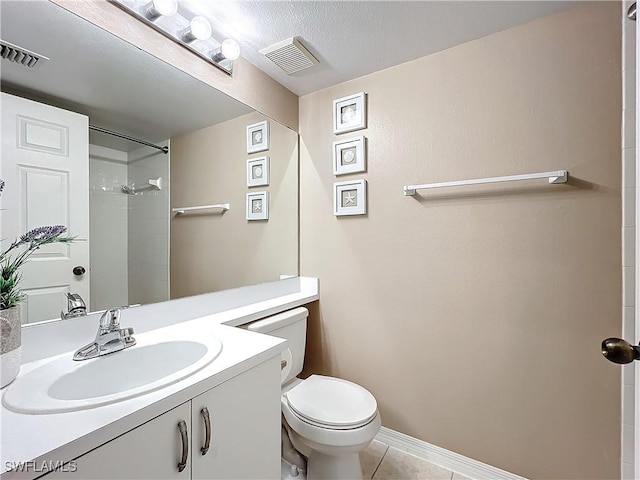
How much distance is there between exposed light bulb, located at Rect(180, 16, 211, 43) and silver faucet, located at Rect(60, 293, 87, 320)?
3.67 ft

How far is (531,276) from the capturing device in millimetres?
1295

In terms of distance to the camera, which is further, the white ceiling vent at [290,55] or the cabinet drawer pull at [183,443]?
the white ceiling vent at [290,55]

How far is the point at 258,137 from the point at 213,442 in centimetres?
147

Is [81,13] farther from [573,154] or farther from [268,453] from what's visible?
[573,154]

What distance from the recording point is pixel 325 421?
119cm

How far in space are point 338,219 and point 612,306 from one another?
4.18 feet

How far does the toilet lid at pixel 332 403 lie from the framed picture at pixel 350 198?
92 cm

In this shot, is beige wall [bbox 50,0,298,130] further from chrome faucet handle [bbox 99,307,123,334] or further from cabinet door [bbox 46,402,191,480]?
cabinet door [bbox 46,402,191,480]

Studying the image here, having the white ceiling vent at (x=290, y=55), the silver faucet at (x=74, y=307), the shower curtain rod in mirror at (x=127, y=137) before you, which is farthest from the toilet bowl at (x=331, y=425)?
the white ceiling vent at (x=290, y=55)

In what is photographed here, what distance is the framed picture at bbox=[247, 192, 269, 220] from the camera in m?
1.70

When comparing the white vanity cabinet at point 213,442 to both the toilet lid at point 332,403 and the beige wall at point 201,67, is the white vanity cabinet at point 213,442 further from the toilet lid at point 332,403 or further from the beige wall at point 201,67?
the beige wall at point 201,67

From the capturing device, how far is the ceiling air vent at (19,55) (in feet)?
2.84

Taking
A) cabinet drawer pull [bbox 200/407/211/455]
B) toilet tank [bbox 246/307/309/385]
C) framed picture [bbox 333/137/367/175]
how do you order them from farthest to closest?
framed picture [bbox 333/137/367/175], toilet tank [bbox 246/307/309/385], cabinet drawer pull [bbox 200/407/211/455]

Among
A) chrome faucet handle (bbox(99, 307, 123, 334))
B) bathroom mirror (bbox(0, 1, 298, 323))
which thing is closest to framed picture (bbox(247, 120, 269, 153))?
bathroom mirror (bbox(0, 1, 298, 323))
